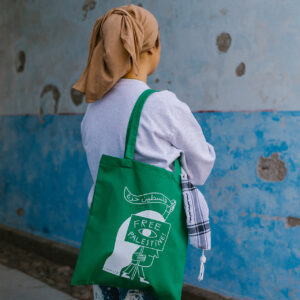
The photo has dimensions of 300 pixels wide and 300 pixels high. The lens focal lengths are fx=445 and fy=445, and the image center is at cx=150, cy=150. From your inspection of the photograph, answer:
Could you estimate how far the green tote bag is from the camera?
137cm

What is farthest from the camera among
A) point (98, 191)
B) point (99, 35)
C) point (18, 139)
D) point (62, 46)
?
point (18, 139)

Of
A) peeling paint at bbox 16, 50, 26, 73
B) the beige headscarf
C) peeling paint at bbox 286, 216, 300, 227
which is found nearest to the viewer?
the beige headscarf

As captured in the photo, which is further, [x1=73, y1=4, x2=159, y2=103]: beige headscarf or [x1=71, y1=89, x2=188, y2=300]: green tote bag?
[x1=73, y1=4, x2=159, y2=103]: beige headscarf

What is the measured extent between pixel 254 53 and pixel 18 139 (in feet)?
9.90

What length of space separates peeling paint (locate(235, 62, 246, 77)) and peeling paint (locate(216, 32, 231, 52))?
0.50ft

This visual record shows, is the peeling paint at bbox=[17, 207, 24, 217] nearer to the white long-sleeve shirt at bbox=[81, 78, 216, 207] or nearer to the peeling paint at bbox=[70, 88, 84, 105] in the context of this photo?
the peeling paint at bbox=[70, 88, 84, 105]

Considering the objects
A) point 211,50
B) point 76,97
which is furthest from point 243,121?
point 76,97

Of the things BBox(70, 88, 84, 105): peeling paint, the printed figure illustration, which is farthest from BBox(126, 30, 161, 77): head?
BBox(70, 88, 84, 105): peeling paint

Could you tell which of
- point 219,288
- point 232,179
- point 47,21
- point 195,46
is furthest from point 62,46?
point 219,288

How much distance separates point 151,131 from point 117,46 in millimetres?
316

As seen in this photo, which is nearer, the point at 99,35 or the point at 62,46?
the point at 99,35

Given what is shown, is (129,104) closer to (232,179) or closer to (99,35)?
(99,35)

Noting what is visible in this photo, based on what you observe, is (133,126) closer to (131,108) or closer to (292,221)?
(131,108)

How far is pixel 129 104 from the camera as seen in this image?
1.47 m
